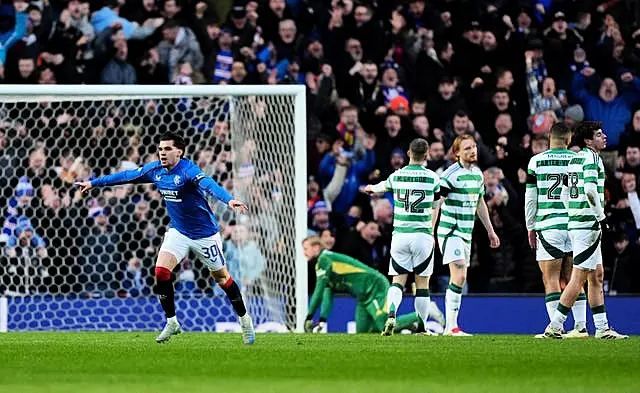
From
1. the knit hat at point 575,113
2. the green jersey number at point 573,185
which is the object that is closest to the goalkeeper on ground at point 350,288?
the green jersey number at point 573,185

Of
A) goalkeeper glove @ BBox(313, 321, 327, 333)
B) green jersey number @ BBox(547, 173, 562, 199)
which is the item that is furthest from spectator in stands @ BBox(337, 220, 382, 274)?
green jersey number @ BBox(547, 173, 562, 199)

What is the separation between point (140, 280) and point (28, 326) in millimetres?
1684

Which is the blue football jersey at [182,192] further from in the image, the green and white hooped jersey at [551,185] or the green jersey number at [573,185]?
the green jersey number at [573,185]

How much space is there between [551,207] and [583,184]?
635 mm

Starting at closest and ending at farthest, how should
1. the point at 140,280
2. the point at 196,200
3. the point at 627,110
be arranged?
the point at 196,200 < the point at 140,280 < the point at 627,110

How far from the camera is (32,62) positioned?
Result: 55.7ft

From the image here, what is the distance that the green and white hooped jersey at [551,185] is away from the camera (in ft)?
39.2

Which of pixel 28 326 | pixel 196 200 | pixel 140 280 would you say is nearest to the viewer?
pixel 196 200

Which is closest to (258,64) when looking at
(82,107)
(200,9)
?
(200,9)

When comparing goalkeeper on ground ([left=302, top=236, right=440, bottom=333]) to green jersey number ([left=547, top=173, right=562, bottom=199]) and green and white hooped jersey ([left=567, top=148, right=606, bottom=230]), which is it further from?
green and white hooped jersey ([left=567, top=148, right=606, bottom=230])

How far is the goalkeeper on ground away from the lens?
1418cm

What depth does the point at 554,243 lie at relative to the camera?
12.0 metres

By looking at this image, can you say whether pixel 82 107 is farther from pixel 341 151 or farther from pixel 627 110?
pixel 627 110

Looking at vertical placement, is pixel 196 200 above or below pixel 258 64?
below
